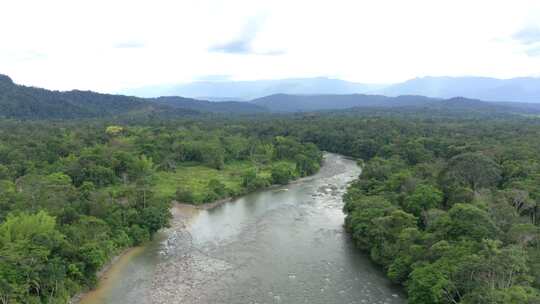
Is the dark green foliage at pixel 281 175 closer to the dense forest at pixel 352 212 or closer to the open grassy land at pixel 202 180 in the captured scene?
the dense forest at pixel 352 212

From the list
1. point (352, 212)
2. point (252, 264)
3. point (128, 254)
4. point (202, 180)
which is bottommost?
point (252, 264)

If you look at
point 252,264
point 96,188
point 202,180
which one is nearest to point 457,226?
point 252,264

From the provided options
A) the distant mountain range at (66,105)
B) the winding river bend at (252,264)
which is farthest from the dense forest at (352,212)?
the distant mountain range at (66,105)

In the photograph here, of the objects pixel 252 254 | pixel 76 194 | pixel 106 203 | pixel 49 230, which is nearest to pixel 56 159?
pixel 76 194

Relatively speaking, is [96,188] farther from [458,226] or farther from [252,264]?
[458,226]

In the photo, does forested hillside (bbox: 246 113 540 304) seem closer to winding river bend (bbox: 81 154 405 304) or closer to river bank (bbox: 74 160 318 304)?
winding river bend (bbox: 81 154 405 304)

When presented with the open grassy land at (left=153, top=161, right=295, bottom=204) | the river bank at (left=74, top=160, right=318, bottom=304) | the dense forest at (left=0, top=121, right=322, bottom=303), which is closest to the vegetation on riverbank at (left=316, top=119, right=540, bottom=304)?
the river bank at (left=74, top=160, right=318, bottom=304)
